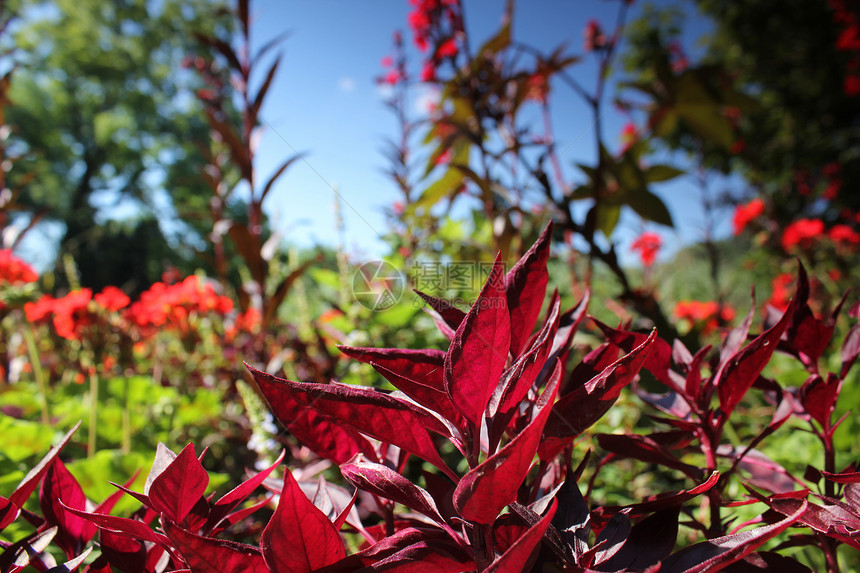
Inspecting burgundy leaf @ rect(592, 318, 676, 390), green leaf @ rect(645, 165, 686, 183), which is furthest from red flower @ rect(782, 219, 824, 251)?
burgundy leaf @ rect(592, 318, 676, 390)

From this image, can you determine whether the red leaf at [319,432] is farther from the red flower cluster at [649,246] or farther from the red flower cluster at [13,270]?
the red flower cluster at [649,246]

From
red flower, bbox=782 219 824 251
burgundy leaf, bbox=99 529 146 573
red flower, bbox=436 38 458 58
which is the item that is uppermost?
red flower, bbox=436 38 458 58

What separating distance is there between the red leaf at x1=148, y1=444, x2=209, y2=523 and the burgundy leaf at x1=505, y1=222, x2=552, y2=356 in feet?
0.76

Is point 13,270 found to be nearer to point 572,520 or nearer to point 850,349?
point 572,520

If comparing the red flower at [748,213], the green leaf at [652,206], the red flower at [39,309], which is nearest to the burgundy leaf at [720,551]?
the green leaf at [652,206]

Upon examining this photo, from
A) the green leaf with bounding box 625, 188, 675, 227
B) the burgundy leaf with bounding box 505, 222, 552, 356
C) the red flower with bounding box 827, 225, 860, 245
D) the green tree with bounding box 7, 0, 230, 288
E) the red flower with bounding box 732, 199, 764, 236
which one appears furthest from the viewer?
the green tree with bounding box 7, 0, 230, 288

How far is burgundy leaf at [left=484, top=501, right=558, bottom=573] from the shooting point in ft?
0.64

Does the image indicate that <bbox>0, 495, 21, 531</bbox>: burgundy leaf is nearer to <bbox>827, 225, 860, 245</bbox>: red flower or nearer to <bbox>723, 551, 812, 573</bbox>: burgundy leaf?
<bbox>723, 551, 812, 573</bbox>: burgundy leaf

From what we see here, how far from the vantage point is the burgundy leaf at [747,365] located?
11.5 inches

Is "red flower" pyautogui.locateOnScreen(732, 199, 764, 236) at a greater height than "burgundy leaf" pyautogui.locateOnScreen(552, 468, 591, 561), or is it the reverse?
"burgundy leaf" pyautogui.locateOnScreen(552, 468, 591, 561)

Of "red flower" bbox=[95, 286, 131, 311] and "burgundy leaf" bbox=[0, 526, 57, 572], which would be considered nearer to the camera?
"burgundy leaf" bbox=[0, 526, 57, 572]

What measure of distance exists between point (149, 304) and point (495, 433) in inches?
68.2

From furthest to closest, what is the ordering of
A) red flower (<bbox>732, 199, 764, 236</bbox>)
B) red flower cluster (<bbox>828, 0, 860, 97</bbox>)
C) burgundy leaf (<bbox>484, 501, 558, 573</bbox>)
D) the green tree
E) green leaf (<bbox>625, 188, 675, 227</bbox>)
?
the green tree
red flower cluster (<bbox>828, 0, 860, 97</bbox>)
red flower (<bbox>732, 199, 764, 236</bbox>)
green leaf (<bbox>625, 188, 675, 227</bbox>)
burgundy leaf (<bbox>484, 501, 558, 573</bbox>)

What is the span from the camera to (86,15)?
535 inches
